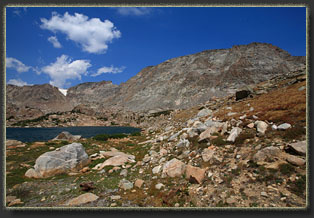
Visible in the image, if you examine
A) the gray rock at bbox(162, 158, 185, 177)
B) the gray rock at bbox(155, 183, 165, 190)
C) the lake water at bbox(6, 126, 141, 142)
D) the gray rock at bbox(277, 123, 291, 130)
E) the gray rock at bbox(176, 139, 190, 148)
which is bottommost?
the lake water at bbox(6, 126, 141, 142)

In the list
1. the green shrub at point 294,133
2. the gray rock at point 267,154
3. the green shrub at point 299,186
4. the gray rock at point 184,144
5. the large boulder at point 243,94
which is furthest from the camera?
the large boulder at point 243,94

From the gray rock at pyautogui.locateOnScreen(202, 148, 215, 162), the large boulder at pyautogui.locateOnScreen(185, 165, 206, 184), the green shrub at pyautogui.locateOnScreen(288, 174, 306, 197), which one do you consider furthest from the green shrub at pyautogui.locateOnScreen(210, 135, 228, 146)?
the green shrub at pyautogui.locateOnScreen(288, 174, 306, 197)

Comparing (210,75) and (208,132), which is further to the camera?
(210,75)

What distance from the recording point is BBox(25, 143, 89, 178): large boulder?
8.91 m

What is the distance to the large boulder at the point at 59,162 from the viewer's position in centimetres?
891

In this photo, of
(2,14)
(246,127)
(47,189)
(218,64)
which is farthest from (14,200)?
(218,64)

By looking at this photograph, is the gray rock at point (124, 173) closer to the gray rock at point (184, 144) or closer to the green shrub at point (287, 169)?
the gray rock at point (184, 144)

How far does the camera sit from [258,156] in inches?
214

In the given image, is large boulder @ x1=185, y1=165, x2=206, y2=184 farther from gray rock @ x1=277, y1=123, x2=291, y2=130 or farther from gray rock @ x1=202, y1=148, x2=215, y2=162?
gray rock @ x1=277, y1=123, x2=291, y2=130

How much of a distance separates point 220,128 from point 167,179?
4.25 meters

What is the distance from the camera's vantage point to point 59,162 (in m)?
9.54

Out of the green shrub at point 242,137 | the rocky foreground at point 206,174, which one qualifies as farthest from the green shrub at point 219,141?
the green shrub at point 242,137

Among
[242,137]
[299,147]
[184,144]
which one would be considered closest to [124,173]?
[184,144]

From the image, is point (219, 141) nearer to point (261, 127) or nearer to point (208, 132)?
point (208, 132)
